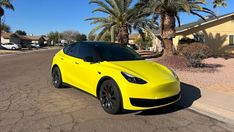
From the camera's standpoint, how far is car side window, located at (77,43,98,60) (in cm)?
750

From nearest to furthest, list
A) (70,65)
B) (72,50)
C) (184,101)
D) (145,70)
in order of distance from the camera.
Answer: (145,70) → (184,101) → (70,65) → (72,50)

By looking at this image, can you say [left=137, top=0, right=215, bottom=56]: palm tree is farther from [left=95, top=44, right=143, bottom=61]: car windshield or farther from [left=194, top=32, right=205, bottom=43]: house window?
[left=95, top=44, right=143, bottom=61]: car windshield

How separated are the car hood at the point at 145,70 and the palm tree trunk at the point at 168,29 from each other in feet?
49.3

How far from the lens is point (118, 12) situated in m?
25.8

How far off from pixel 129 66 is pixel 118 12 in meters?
19.7

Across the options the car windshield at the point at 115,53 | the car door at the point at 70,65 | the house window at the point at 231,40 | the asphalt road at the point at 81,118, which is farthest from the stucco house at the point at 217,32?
the asphalt road at the point at 81,118

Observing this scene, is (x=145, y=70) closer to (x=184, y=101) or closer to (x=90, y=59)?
(x=90, y=59)

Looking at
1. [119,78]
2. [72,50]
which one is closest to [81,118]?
[119,78]

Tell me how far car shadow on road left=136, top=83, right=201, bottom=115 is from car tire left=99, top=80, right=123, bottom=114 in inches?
24.6

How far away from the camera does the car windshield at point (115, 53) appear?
290 inches

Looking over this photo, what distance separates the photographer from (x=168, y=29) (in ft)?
71.5

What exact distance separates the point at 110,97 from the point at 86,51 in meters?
1.96

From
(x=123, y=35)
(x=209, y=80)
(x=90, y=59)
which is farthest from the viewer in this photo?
(x=123, y=35)

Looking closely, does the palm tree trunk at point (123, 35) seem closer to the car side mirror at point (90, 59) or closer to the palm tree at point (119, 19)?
the palm tree at point (119, 19)
